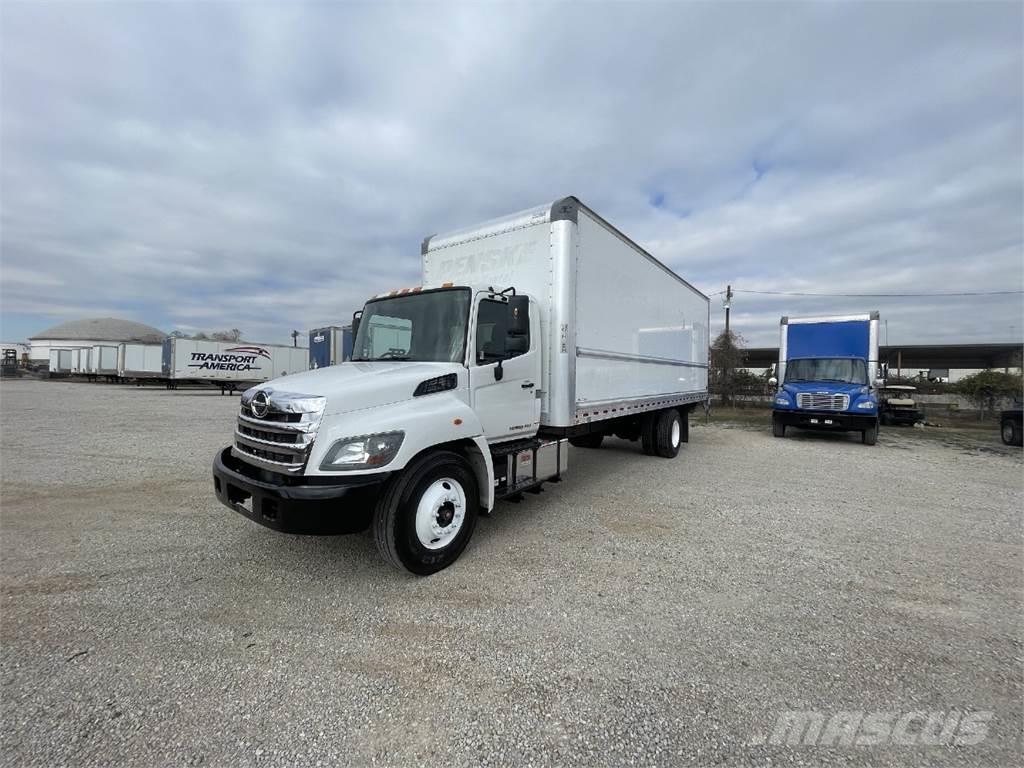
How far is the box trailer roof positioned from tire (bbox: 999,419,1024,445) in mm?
13100

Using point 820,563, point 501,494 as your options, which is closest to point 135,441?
point 501,494

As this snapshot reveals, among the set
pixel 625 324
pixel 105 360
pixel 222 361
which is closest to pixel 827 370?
pixel 625 324

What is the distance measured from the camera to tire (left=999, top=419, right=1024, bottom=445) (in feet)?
38.8

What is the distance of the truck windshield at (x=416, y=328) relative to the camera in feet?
13.7

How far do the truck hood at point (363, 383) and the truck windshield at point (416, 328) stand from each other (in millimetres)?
170

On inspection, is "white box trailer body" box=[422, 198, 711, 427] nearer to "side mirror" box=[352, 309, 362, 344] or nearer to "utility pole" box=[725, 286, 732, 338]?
"side mirror" box=[352, 309, 362, 344]

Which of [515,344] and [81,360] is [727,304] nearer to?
[515,344]

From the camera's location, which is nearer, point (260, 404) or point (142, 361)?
point (260, 404)

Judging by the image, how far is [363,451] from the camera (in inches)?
129

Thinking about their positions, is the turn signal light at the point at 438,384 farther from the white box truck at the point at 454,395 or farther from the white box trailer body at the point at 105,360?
the white box trailer body at the point at 105,360

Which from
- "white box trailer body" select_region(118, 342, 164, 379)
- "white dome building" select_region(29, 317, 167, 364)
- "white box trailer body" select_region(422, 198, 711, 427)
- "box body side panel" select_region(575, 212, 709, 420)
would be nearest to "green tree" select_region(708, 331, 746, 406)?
"box body side panel" select_region(575, 212, 709, 420)

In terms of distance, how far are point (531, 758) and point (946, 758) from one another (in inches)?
72.1

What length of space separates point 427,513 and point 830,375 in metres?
12.4

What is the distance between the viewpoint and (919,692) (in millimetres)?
2420
